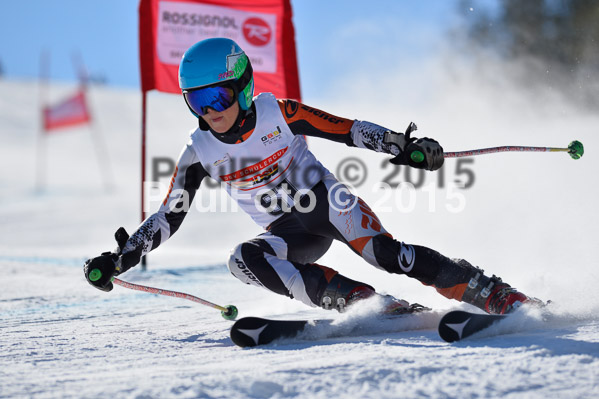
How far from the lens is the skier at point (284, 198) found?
2926mm

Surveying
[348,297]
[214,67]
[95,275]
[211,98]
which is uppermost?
[214,67]

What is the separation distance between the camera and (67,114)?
18.4 m

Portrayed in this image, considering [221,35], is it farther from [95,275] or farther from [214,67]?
[95,275]

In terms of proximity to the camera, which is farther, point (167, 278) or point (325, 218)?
point (167, 278)

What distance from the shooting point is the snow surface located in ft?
6.33

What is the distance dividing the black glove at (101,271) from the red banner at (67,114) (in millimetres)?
15854

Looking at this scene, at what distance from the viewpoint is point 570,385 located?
1.80 m

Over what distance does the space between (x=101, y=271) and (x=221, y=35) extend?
4428 mm

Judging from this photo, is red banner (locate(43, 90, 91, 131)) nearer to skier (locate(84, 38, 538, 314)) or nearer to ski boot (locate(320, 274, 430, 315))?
skier (locate(84, 38, 538, 314))

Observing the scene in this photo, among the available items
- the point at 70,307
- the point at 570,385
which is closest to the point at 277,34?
the point at 70,307

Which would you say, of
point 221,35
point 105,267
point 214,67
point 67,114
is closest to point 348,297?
point 105,267

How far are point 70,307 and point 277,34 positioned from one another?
12.8 ft

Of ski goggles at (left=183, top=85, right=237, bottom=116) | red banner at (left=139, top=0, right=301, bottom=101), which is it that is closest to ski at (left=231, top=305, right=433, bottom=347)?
ski goggles at (left=183, top=85, right=237, bottom=116)

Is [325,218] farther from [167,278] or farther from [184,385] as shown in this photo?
[167,278]
